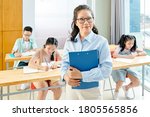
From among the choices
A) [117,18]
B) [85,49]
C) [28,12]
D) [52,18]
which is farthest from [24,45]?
[85,49]

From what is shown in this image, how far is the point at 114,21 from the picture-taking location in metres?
5.72

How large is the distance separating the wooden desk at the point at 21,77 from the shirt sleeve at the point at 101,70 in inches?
45.4

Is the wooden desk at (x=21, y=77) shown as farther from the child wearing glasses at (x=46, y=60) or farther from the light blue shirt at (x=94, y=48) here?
the light blue shirt at (x=94, y=48)

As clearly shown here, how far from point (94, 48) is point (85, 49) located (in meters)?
0.07

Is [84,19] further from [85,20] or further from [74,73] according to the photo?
[74,73]

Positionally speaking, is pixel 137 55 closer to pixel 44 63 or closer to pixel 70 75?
pixel 44 63

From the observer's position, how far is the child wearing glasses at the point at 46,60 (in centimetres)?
319

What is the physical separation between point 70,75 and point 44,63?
1697 millimetres

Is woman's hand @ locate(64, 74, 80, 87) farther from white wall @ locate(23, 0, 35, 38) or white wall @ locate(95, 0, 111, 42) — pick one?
white wall @ locate(95, 0, 111, 42)

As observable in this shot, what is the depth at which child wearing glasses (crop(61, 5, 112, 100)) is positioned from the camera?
1.69 meters

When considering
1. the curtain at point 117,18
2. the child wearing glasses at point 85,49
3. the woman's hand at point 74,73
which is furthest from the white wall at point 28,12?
the woman's hand at point 74,73

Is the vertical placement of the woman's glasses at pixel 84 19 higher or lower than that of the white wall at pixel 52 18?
lower

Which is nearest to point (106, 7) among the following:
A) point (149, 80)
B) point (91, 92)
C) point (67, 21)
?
point (67, 21)

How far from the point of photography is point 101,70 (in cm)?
170
